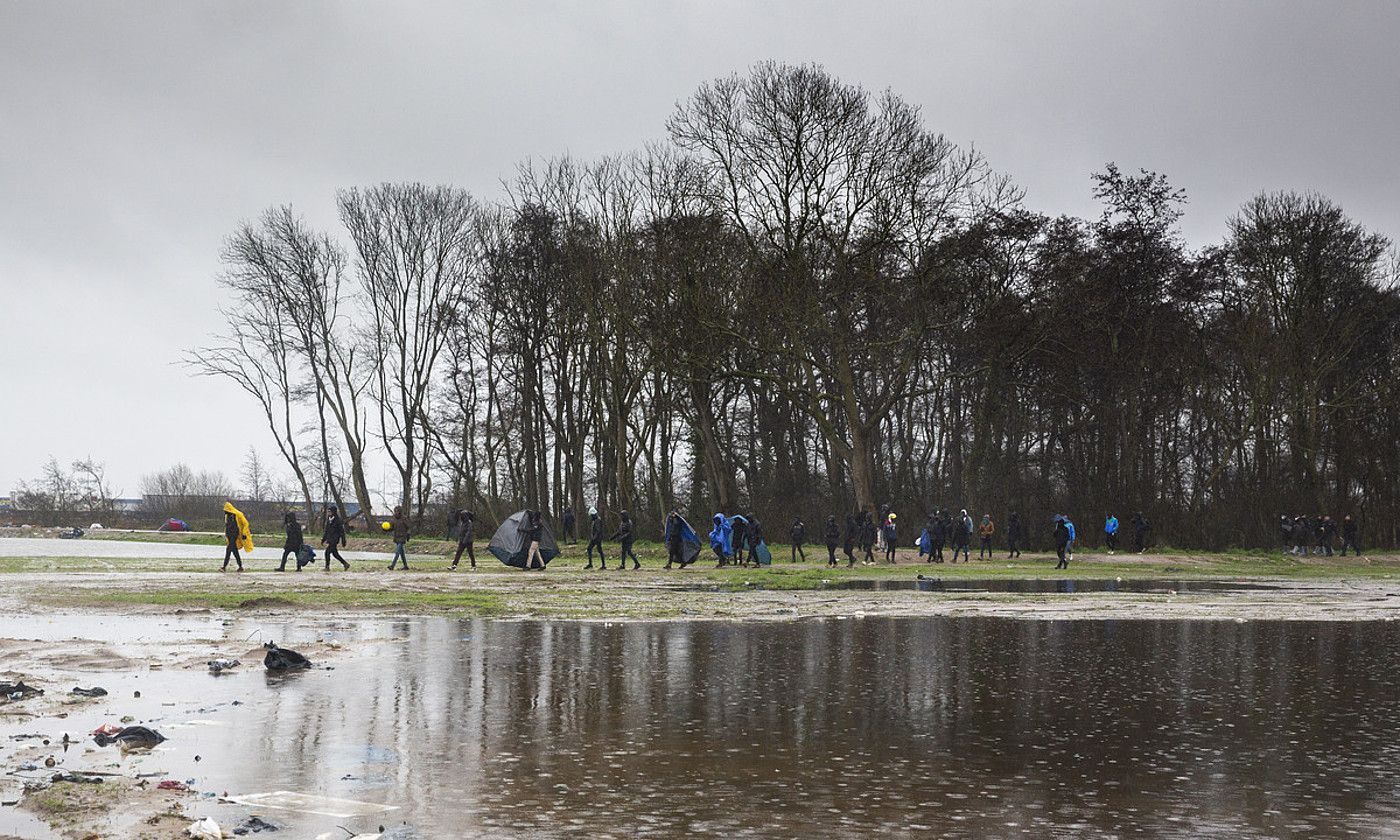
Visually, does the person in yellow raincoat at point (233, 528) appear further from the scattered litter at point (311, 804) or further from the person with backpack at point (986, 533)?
the scattered litter at point (311, 804)

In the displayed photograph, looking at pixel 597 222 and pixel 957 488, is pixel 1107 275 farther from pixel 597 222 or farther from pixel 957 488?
pixel 597 222

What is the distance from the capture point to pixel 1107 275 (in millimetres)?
53250

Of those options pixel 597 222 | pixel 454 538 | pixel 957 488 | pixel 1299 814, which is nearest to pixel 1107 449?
pixel 957 488

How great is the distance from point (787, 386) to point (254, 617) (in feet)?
107

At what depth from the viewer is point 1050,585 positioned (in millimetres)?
31922

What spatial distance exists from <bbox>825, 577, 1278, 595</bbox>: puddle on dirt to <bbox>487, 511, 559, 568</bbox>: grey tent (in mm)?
10281

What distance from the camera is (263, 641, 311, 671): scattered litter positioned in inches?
527

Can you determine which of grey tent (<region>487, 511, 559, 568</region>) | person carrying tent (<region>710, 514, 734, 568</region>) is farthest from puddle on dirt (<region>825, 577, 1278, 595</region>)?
grey tent (<region>487, 511, 559, 568</region>)

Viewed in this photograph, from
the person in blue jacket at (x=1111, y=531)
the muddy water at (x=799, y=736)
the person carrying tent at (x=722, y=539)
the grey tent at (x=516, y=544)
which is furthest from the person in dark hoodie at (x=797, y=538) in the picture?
the muddy water at (x=799, y=736)

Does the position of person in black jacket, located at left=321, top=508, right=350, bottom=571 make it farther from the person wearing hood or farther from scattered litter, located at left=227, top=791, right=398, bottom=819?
scattered litter, located at left=227, top=791, right=398, bottom=819

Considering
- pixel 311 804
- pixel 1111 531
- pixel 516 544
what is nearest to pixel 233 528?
pixel 516 544

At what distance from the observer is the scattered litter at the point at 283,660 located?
43.9ft

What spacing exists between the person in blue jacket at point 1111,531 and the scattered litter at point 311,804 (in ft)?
145

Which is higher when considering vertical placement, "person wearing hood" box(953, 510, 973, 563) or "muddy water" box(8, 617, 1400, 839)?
"person wearing hood" box(953, 510, 973, 563)
